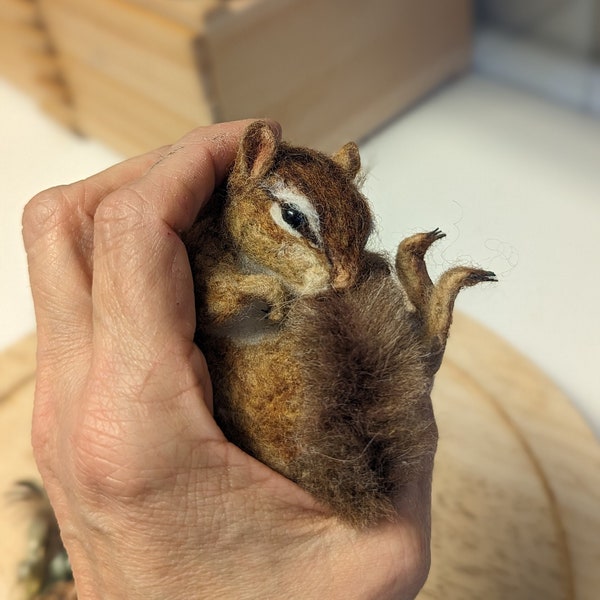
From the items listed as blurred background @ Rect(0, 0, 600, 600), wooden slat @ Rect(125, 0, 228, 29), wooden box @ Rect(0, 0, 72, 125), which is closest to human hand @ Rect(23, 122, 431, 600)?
blurred background @ Rect(0, 0, 600, 600)

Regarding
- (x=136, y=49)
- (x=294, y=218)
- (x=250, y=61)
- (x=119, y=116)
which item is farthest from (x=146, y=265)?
(x=119, y=116)

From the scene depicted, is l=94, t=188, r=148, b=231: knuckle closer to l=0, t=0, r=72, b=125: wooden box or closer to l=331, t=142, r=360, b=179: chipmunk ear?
l=331, t=142, r=360, b=179: chipmunk ear

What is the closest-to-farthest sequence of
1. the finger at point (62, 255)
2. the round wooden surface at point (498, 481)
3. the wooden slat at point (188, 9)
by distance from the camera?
the finger at point (62, 255)
the round wooden surface at point (498, 481)
the wooden slat at point (188, 9)

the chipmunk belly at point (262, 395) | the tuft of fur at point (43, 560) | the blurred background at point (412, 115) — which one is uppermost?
the chipmunk belly at point (262, 395)

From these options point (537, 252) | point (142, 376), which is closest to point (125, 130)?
point (537, 252)

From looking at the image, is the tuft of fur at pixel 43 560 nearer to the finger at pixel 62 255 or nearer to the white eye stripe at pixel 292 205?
the finger at pixel 62 255

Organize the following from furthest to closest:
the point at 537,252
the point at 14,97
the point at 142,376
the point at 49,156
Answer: the point at 14,97 → the point at 49,156 → the point at 537,252 → the point at 142,376

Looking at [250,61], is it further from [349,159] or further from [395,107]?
[349,159]

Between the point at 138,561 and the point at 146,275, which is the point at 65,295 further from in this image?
the point at 138,561

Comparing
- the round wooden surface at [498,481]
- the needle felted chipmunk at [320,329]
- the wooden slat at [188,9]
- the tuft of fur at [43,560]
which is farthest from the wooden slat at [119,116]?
the needle felted chipmunk at [320,329]
